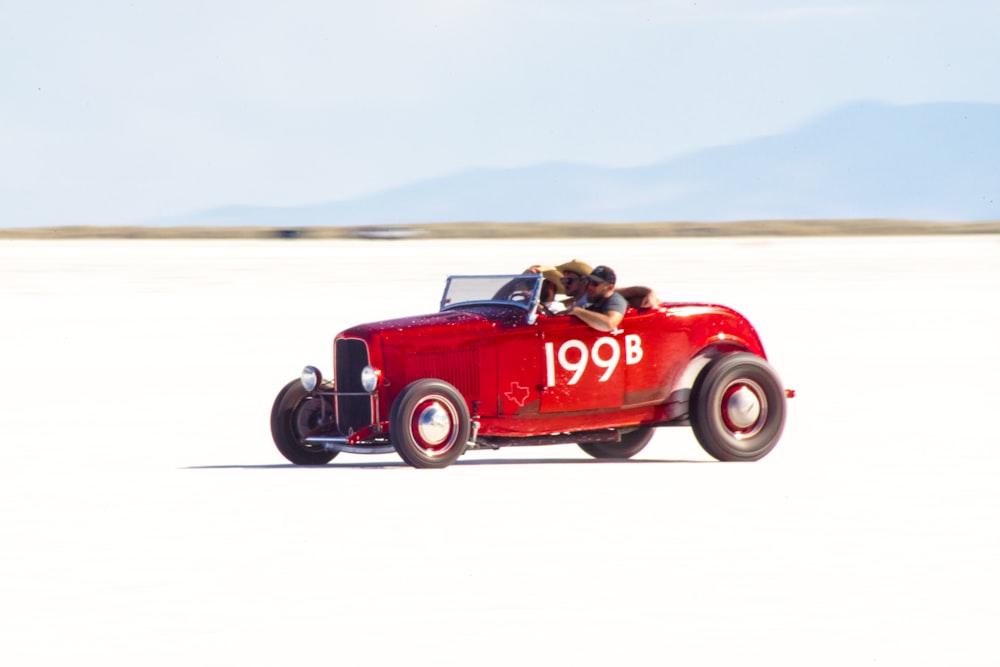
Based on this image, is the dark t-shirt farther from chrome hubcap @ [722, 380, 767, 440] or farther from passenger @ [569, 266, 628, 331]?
chrome hubcap @ [722, 380, 767, 440]

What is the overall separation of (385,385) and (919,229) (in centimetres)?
9294

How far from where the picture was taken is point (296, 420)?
13.5 metres

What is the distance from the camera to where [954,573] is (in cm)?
831

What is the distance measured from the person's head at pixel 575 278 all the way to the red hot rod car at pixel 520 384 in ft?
1.07

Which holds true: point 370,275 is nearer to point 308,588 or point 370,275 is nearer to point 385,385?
point 385,385

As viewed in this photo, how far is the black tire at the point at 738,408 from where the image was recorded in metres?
13.1

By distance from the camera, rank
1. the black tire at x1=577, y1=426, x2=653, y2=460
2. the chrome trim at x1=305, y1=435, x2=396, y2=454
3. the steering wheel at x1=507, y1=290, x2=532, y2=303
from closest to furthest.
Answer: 1. the chrome trim at x1=305, y1=435, x2=396, y2=454
2. the steering wheel at x1=507, y1=290, x2=532, y2=303
3. the black tire at x1=577, y1=426, x2=653, y2=460

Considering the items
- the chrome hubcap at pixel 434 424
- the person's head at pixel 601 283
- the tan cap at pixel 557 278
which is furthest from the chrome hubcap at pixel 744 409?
the chrome hubcap at pixel 434 424

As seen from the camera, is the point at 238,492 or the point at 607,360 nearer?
the point at 238,492

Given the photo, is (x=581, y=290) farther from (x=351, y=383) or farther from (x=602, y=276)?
(x=351, y=383)

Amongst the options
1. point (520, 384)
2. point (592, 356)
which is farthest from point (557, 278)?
point (520, 384)

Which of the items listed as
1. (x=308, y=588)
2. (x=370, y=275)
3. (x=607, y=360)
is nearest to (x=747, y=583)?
(x=308, y=588)

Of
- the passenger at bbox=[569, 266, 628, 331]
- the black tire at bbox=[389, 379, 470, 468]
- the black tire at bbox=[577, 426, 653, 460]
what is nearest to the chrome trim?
the black tire at bbox=[389, 379, 470, 468]

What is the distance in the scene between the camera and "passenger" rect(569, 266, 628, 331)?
1291 cm
